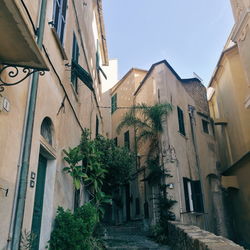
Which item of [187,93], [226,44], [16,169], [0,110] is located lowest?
[16,169]

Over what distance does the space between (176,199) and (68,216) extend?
21.0ft

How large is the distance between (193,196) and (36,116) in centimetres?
960

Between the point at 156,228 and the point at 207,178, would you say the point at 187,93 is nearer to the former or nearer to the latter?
the point at 207,178

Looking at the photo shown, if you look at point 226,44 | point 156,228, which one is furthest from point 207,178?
point 226,44

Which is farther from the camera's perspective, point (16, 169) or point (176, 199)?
point (176, 199)

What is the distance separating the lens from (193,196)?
40.6 feet

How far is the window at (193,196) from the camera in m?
11.8

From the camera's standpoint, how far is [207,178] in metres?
14.6

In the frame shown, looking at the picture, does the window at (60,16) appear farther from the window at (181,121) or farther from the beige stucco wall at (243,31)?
the window at (181,121)

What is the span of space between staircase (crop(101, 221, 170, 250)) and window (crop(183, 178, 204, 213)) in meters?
2.35

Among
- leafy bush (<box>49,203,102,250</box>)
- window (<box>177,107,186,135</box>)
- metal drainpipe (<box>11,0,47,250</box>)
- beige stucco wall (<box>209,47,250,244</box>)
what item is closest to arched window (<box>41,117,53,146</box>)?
metal drainpipe (<box>11,0,47,250</box>)

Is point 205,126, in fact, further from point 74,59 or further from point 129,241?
point 74,59

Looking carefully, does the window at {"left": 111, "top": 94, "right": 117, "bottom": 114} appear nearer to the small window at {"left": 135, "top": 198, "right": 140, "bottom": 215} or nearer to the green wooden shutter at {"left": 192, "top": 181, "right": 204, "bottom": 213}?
the small window at {"left": 135, "top": 198, "right": 140, "bottom": 215}

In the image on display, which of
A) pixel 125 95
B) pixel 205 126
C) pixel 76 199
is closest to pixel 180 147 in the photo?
pixel 205 126
